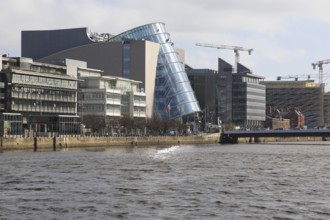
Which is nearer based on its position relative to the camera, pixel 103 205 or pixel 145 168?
pixel 103 205

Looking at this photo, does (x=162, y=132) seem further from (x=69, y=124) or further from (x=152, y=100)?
(x=69, y=124)

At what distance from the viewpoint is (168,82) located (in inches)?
6718

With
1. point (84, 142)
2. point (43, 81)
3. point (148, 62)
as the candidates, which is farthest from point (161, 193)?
point (148, 62)

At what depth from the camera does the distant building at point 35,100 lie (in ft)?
368

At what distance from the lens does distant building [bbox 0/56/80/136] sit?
11219 cm

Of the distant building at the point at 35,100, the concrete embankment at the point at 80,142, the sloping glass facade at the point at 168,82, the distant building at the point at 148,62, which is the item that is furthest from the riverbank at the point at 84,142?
the distant building at the point at 148,62

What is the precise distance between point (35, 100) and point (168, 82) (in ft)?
189

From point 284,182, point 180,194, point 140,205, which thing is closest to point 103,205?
point 140,205

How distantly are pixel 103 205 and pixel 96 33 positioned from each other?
516 feet

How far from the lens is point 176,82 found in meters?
170

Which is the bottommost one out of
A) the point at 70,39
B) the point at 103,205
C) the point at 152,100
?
the point at 103,205

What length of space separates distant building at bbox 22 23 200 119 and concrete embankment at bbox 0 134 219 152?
2197cm

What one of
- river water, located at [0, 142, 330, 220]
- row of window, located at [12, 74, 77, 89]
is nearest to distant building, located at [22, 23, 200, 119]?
row of window, located at [12, 74, 77, 89]

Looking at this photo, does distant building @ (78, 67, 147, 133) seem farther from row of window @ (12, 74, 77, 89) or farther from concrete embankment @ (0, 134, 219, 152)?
concrete embankment @ (0, 134, 219, 152)
